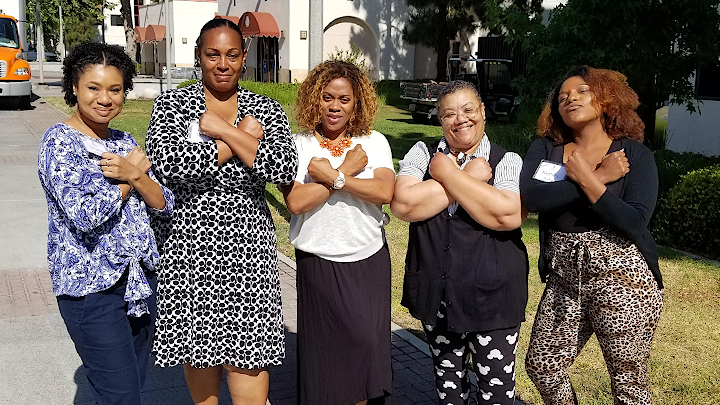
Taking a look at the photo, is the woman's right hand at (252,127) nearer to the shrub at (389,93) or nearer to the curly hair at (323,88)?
the curly hair at (323,88)

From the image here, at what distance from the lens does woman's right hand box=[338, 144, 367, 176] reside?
3.08 meters

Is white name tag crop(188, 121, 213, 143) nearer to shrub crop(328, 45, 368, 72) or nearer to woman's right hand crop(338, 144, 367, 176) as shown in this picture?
woman's right hand crop(338, 144, 367, 176)

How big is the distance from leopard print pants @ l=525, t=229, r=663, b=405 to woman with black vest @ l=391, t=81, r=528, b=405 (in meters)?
0.16

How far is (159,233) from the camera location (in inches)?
119

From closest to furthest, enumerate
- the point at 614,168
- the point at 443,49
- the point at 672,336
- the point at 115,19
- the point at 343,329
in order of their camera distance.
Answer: the point at 614,168
the point at 343,329
the point at 672,336
the point at 443,49
the point at 115,19

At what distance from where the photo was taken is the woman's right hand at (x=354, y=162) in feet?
10.1

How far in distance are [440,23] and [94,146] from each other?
22821 mm

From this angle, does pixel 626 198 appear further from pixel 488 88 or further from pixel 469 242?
pixel 488 88

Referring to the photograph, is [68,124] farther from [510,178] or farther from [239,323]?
[510,178]

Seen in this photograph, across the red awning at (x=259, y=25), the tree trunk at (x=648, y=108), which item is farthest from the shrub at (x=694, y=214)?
the red awning at (x=259, y=25)

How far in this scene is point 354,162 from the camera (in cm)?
310

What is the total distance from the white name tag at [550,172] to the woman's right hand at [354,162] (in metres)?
0.77

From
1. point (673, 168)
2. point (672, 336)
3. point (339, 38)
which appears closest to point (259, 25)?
point (339, 38)

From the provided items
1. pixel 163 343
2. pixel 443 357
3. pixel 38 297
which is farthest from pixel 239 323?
pixel 38 297
